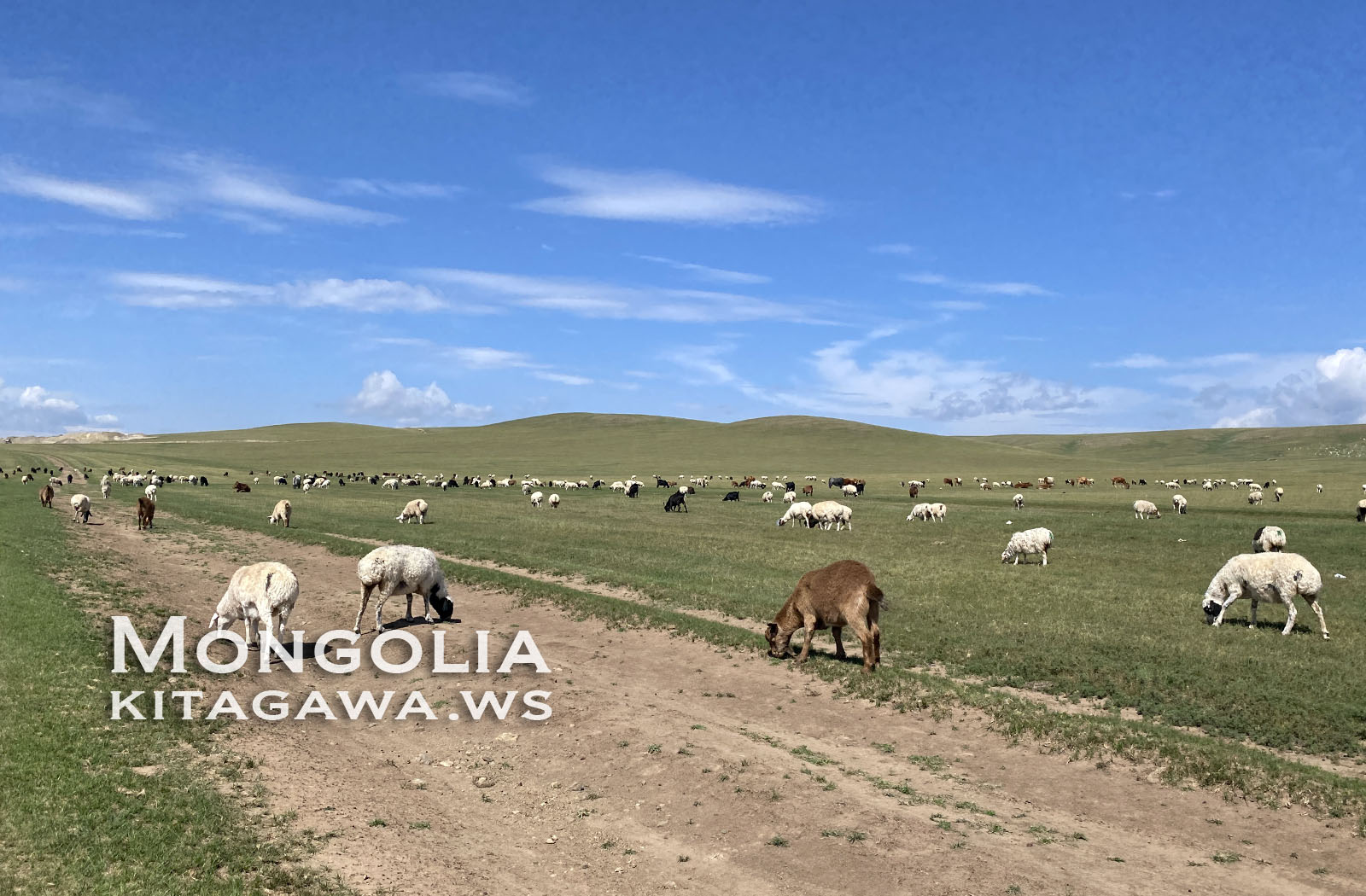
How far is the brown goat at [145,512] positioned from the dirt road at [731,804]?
1102 inches

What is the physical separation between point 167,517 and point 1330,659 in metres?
48.0

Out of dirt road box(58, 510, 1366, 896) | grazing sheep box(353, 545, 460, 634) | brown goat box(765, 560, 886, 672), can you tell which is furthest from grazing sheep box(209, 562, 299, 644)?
brown goat box(765, 560, 886, 672)

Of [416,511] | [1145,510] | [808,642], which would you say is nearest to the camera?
[808,642]

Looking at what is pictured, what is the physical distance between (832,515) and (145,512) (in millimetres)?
33091

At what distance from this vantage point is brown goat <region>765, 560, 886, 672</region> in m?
15.0

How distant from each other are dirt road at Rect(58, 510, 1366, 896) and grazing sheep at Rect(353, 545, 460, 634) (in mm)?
3160

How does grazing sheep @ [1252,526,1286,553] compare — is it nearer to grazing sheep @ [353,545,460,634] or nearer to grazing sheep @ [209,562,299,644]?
grazing sheep @ [353,545,460,634]

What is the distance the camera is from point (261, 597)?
1555cm

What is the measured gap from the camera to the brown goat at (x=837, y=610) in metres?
15.0

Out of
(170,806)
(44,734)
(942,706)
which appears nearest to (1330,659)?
(942,706)

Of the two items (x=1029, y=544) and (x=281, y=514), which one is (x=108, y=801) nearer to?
(x=1029, y=544)

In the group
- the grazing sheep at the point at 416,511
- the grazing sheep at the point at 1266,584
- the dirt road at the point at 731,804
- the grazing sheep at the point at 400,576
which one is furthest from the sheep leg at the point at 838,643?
the grazing sheep at the point at 416,511

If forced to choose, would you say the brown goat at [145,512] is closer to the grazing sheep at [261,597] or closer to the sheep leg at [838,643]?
the grazing sheep at [261,597]

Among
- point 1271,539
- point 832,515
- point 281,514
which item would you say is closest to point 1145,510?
point 1271,539
